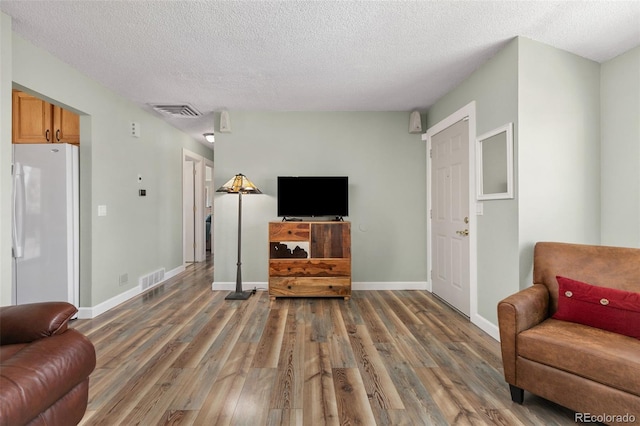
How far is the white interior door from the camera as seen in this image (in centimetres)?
312

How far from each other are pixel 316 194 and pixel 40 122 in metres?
3.00

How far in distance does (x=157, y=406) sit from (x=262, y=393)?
572 millimetres

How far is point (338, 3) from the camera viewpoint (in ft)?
6.40

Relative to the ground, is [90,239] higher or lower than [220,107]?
lower

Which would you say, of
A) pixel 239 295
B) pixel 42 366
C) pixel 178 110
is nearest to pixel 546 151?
pixel 42 366

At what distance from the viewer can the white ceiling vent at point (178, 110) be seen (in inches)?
151

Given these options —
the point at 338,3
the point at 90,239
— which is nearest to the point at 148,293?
the point at 90,239

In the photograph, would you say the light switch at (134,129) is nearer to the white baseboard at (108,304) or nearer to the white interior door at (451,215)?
the white baseboard at (108,304)

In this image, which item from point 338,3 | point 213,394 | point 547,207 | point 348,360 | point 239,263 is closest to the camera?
point 213,394

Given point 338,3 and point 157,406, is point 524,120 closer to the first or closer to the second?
point 338,3

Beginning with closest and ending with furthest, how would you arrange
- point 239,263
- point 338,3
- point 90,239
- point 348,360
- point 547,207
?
point 338,3 < point 348,360 < point 547,207 < point 90,239 < point 239,263

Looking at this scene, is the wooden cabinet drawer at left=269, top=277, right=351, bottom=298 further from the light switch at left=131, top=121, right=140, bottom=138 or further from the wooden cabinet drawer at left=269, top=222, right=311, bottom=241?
the light switch at left=131, top=121, right=140, bottom=138

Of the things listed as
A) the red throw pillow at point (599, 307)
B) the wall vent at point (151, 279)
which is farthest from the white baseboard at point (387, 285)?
the wall vent at point (151, 279)

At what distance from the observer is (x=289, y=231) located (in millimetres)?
3664
